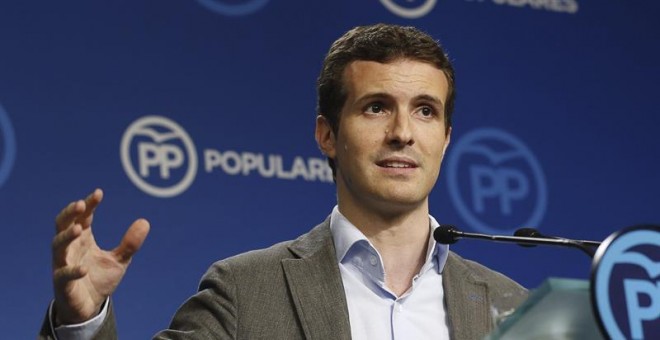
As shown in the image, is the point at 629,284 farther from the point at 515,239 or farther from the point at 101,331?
the point at 101,331

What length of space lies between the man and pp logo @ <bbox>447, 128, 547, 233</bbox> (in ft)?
4.31

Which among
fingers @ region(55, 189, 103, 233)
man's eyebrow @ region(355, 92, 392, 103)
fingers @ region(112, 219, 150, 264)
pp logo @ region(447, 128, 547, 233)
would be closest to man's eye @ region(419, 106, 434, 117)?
man's eyebrow @ region(355, 92, 392, 103)

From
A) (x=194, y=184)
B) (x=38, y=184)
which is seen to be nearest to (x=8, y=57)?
(x=38, y=184)

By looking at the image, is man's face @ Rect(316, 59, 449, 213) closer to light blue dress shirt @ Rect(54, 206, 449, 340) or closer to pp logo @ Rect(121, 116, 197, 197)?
light blue dress shirt @ Rect(54, 206, 449, 340)

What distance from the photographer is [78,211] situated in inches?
88.6

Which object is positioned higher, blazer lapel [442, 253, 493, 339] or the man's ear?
the man's ear

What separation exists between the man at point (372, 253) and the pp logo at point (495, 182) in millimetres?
1313

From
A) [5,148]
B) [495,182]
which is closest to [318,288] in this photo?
[5,148]

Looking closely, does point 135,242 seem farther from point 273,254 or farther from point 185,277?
point 185,277

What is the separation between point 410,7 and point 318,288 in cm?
189

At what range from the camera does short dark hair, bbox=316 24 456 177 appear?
122 inches

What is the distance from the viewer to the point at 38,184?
3.73 meters

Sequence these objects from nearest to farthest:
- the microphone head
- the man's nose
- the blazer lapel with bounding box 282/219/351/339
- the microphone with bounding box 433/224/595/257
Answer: the microphone with bounding box 433/224/595/257, the microphone head, the blazer lapel with bounding box 282/219/351/339, the man's nose

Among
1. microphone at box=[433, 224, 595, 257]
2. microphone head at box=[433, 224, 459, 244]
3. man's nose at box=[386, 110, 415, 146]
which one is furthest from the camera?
man's nose at box=[386, 110, 415, 146]
